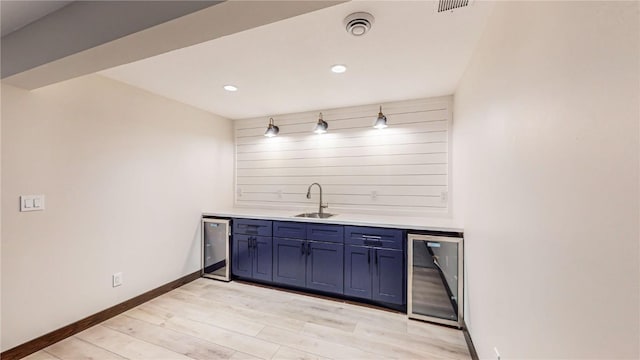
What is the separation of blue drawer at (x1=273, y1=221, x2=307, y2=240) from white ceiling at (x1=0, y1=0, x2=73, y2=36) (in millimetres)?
2573

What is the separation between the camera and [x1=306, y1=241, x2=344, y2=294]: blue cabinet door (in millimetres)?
2920

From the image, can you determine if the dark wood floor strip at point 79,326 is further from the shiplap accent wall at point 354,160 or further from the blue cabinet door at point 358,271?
the blue cabinet door at point 358,271

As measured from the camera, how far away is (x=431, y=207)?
315cm

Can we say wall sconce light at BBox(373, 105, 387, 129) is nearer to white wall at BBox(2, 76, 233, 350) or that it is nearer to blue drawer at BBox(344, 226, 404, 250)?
blue drawer at BBox(344, 226, 404, 250)

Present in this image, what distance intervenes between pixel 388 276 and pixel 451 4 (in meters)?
2.38

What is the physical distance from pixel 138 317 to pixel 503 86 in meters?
3.57

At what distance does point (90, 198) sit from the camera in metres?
2.42

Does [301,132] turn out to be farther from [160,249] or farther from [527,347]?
[527,347]

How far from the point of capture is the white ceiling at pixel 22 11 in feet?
5.09

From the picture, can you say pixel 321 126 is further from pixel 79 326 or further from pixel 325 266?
pixel 79 326

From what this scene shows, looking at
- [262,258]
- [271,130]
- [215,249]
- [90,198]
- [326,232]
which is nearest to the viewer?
[90,198]

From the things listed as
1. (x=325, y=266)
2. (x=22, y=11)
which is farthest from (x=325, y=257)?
(x=22, y=11)

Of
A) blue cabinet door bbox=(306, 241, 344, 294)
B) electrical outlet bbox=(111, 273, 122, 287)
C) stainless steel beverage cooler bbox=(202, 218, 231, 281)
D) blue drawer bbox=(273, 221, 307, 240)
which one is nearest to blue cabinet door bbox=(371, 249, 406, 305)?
blue cabinet door bbox=(306, 241, 344, 294)

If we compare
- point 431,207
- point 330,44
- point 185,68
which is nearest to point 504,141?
point 330,44
